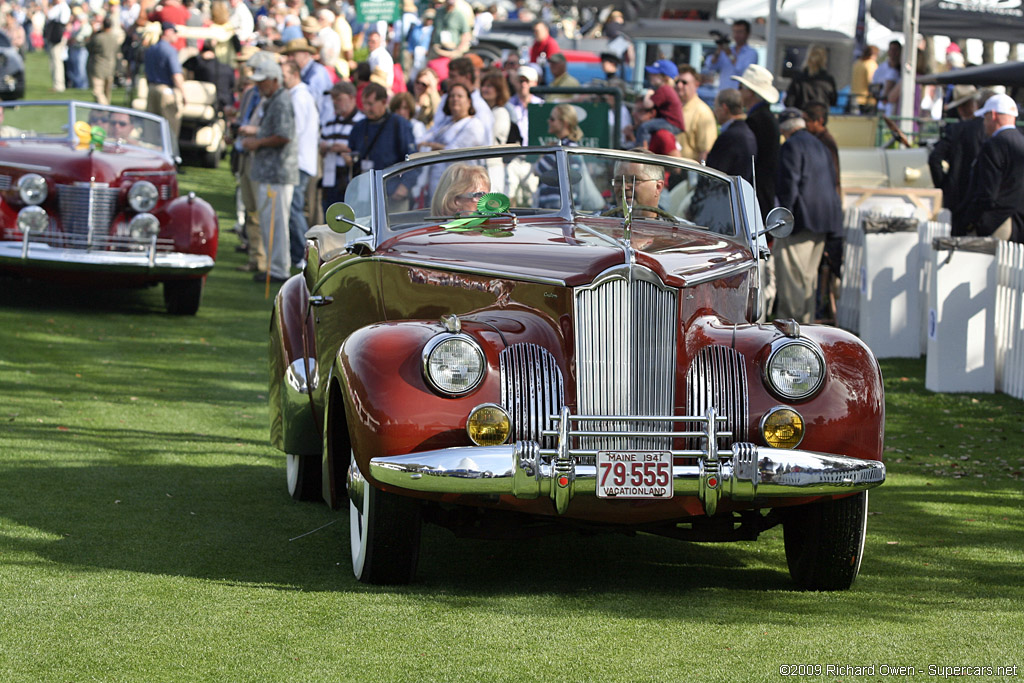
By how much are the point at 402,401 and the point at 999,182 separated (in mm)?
8207

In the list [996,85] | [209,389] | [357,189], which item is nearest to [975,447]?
[357,189]

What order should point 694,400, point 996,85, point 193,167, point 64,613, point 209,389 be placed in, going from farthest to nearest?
point 193,167 → point 996,85 → point 209,389 → point 694,400 → point 64,613

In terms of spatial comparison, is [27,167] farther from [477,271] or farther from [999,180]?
[999,180]

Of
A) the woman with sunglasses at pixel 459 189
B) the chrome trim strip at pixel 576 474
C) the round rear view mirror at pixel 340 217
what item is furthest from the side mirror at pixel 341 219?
the chrome trim strip at pixel 576 474

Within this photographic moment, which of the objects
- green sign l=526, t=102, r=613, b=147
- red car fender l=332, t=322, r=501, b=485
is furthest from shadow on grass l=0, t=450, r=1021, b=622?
green sign l=526, t=102, r=613, b=147

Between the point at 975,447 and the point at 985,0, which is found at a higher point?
the point at 985,0

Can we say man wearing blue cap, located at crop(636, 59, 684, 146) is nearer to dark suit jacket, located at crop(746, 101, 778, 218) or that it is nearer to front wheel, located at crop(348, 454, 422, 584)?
dark suit jacket, located at crop(746, 101, 778, 218)

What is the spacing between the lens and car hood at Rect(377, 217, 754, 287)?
17.7 ft

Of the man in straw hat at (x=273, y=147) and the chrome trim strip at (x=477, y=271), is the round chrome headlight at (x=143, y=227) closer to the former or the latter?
the man in straw hat at (x=273, y=147)

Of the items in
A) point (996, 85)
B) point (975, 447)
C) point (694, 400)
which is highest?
point (996, 85)

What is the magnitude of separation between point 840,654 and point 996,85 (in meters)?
12.6

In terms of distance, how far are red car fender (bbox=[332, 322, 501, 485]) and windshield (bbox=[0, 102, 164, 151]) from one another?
8901 mm

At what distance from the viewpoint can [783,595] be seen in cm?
546

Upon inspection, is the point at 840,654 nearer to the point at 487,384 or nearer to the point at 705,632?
the point at 705,632
